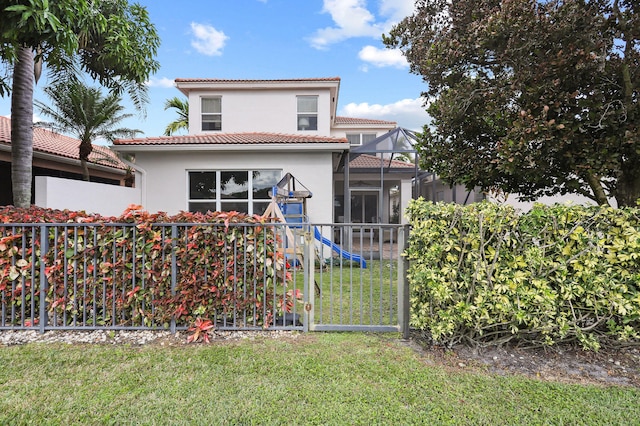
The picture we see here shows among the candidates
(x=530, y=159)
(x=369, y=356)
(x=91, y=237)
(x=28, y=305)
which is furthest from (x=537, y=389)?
(x=28, y=305)

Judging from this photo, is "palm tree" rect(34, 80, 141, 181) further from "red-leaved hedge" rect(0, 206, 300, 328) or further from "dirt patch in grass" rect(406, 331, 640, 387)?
"dirt patch in grass" rect(406, 331, 640, 387)

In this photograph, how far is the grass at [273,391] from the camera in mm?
2598

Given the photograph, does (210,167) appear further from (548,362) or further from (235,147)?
(548,362)

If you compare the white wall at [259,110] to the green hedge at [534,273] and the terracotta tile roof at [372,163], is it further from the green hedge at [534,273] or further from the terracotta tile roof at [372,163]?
the green hedge at [534,273]

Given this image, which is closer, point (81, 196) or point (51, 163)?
point (81, 196)

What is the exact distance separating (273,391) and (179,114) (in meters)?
21.8

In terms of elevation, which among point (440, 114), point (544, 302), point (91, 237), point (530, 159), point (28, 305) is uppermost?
point (440, 114)

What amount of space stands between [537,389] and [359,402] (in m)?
1.66

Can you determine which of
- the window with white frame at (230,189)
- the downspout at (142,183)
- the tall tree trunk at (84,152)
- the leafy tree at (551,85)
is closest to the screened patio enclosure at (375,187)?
the window with white frame at (230,189)

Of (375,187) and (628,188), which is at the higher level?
(375,187)

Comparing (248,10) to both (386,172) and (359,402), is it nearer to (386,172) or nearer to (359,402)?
(386,172)

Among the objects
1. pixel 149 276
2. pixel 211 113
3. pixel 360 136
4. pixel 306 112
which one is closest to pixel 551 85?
pixel 149 276

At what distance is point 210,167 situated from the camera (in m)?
10.6

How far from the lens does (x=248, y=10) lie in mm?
11078
